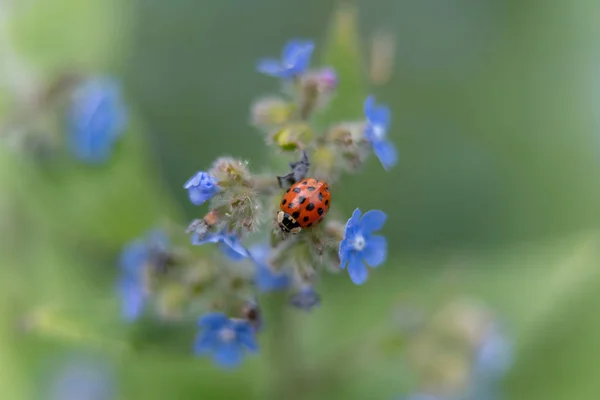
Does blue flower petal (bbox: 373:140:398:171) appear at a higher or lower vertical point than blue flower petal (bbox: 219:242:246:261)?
higher

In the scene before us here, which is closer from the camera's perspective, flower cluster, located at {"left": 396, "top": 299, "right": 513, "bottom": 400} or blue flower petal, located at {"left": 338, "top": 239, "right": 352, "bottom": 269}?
blue flower petal, located at {"left": 338, "top": 239, "right": 352, "bottom": 269}

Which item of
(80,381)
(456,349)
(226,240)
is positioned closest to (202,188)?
(226,240)

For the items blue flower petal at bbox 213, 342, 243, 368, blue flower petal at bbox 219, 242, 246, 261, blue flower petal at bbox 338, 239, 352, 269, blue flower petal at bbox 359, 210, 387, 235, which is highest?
blue flower petal at bbox 219, 242, 246, 261

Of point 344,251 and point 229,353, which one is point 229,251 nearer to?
point 344,251

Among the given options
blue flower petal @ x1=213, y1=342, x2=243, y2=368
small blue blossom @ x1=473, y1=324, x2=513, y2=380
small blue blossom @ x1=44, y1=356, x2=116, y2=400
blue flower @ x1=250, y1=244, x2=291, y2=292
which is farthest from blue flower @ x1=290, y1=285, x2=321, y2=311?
small blue blossom @ x1=44, y1=356, x2=116, y2=400

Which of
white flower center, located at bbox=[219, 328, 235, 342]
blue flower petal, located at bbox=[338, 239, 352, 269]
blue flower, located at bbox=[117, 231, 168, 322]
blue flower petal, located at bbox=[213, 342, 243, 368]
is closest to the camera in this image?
blue flower petal, located at bbox=[338, 239, 352, 269]

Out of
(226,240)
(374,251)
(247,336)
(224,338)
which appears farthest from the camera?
(224,338)

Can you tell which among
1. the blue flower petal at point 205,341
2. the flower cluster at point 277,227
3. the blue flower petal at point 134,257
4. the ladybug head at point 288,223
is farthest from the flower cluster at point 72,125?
the ladybug head at point 288,223

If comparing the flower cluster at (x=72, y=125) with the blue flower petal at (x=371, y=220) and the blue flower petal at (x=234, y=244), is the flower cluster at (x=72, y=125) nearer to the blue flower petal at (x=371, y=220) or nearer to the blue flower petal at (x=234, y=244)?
the blue flower petal at (x=234, y=244)

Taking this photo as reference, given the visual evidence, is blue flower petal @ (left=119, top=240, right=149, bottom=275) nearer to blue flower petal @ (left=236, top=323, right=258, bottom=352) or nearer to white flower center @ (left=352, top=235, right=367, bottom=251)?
blue flower petal @ (left=236, top=323, right=258, bottom=352)
